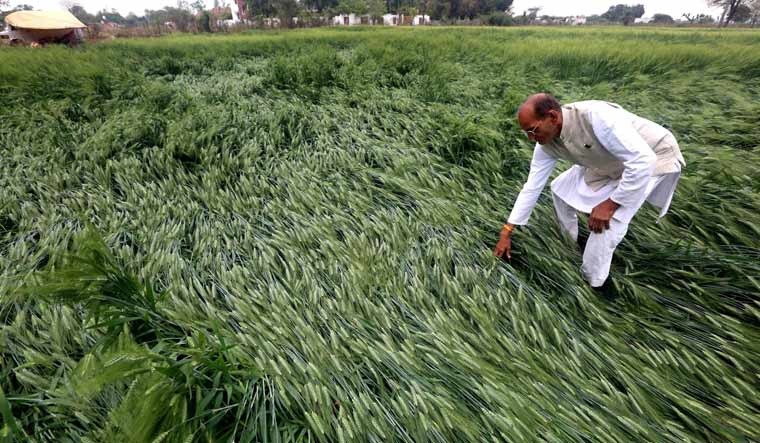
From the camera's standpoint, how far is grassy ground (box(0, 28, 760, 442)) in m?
1.22

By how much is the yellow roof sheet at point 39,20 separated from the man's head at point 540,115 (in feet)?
78.8

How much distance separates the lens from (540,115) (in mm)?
1641

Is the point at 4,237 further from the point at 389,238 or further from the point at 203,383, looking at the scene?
the point at 389,238

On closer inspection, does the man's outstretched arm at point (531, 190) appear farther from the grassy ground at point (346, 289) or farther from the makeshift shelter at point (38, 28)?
the makeshift shelter at point (38, 28)

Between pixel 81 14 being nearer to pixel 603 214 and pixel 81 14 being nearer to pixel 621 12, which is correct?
pixel 603 214

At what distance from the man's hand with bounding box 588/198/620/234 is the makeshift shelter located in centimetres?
2377

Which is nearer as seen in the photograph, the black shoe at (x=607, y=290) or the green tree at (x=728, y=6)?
the black shoe at (x=607, y=290)

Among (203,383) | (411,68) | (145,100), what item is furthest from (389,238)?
(411,68)

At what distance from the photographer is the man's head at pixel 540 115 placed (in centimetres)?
163

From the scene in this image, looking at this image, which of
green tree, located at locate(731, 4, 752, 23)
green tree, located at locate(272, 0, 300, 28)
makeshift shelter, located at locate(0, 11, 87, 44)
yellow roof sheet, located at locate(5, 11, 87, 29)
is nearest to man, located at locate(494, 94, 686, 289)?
makeshift shelter, located at locate(0, 11, 87, 44)

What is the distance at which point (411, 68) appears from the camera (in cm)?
643

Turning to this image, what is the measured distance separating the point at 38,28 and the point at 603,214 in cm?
2470

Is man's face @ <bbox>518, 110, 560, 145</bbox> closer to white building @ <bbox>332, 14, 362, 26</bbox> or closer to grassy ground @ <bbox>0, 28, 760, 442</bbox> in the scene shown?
grassy ground @ <bbox>0, 28, 760, 442</bbox>

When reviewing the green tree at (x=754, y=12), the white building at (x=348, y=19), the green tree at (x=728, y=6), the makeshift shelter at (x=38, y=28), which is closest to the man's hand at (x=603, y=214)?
the makeshift shelter at (x=38, y=28)
